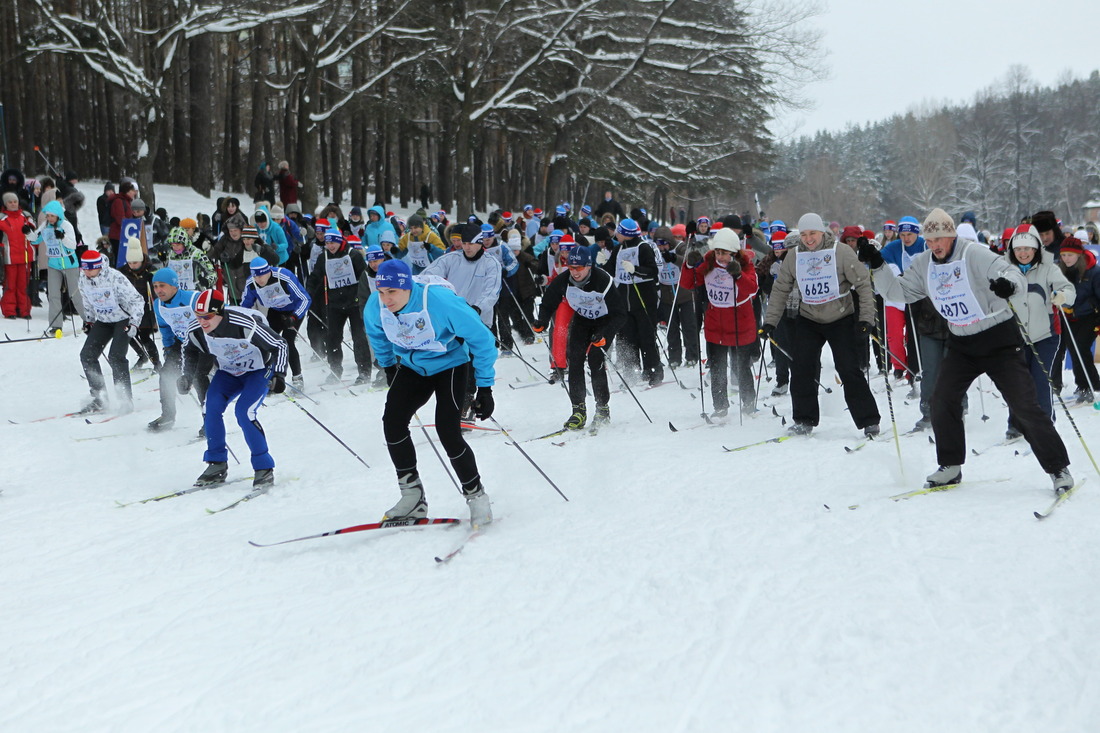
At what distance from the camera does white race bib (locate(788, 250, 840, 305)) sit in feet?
24.2

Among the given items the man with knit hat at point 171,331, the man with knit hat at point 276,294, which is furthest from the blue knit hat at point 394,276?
the man with knit hat at point 276,294

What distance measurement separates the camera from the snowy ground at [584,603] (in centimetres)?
342

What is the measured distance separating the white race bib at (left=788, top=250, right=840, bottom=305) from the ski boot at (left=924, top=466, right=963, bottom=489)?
6.12ft

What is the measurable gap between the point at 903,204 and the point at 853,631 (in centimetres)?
8270

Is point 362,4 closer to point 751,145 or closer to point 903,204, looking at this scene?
point 751,145

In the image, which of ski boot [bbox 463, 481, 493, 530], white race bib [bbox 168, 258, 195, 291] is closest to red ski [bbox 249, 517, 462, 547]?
ski boot [bbox 463, 481, 493, 530]

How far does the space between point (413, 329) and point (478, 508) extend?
114cm

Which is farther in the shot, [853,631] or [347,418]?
[347,418]

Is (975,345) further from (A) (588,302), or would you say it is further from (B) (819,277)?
(A) (588,302)

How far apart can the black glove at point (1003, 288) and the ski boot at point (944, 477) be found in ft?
3.88

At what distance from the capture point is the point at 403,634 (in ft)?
13.5

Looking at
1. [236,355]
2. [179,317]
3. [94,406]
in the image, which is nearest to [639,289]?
[179,317]

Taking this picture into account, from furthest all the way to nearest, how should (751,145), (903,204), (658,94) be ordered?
(903,204)
(751,145)
(658,94)

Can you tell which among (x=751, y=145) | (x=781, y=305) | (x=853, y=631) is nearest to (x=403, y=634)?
(x=853, y=631)
